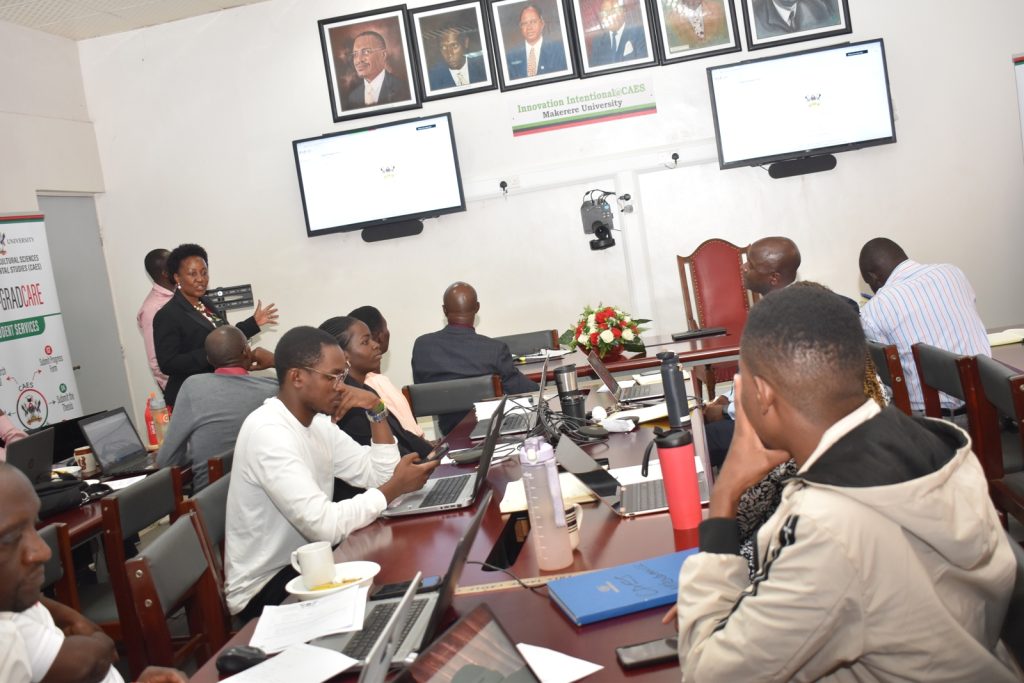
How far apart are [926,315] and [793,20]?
3.53m

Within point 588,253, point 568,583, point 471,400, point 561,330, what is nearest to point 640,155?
point 588,253

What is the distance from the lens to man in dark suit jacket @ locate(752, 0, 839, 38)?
21.4 feet

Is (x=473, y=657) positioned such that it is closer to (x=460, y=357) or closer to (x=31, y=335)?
(x=460, y=357)

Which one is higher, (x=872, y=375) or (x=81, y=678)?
(x=872, y=375)

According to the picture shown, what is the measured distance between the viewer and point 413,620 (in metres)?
1.69

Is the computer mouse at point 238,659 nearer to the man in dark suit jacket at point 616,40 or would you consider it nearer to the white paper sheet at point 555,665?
the white paper sheet at point 555,665

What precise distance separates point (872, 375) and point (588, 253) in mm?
4303

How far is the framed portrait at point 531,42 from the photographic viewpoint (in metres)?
6.71

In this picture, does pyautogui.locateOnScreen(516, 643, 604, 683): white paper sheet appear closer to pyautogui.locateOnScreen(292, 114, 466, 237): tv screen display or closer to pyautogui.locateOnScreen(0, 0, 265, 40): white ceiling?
pyautogui.locateOnScreen(292, 114, 466, 237): tv screen display

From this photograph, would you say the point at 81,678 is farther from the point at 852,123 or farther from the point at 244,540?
the point at 852,123

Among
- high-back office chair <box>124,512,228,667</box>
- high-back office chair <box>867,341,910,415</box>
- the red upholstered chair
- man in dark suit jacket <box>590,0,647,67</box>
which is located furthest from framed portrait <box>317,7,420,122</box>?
high-back office chair <box>124,512,228,667</box>

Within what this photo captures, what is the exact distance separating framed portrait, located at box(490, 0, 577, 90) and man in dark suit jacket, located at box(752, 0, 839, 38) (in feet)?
4.53

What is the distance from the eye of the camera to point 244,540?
2660 millimetres

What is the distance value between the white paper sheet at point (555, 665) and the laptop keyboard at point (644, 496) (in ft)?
2.37
